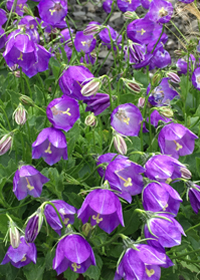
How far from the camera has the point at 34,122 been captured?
5.50 feet

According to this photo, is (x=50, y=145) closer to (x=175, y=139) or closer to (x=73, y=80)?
(x=73, y=80)

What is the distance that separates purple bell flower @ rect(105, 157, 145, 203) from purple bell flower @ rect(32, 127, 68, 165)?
21cm

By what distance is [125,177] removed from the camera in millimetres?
1213

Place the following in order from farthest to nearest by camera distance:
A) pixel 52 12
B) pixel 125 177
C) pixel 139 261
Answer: pixel 52 12 < pixel 125 177 < pixel 139 261

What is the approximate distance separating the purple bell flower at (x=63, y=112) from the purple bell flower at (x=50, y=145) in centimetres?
3

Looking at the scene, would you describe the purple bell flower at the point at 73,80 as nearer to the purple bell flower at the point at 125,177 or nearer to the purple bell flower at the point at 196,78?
the purple bell flower at the point at 125,177

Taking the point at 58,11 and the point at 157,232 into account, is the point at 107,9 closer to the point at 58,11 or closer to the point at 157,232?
the point at 58,11

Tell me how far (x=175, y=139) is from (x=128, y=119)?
0.75ft

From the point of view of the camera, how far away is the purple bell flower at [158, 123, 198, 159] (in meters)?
1.28

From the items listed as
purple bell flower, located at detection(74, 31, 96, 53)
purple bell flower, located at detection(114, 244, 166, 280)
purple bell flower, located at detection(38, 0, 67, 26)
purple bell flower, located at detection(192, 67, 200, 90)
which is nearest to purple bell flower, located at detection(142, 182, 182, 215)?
purple bell flower, located at detection(114, 244, 166, 280)

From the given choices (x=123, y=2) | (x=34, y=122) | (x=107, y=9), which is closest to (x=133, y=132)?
(x=34, y=122)

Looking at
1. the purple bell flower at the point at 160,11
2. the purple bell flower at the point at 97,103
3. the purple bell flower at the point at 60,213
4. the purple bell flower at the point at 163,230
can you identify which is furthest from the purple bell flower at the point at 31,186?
the purple bell flower at the point at 160,11

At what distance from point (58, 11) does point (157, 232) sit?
136 centimetres

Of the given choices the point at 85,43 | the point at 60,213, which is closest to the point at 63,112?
the point at 60,213
